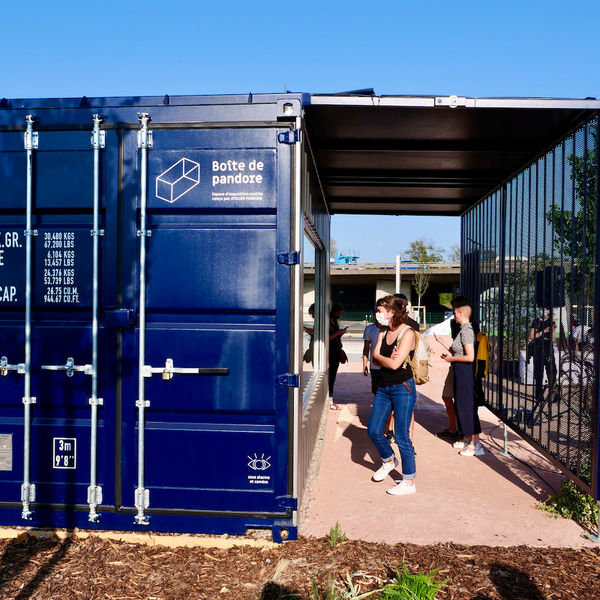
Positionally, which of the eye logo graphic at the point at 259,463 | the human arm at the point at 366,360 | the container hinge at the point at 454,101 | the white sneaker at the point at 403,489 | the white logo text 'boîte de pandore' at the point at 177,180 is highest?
the container hinge at the point at 454,101

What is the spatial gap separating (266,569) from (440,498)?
6.72 feet

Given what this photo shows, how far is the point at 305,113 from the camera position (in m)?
4.59

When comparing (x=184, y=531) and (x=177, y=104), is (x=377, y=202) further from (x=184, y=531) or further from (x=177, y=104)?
(x=184, y=531)

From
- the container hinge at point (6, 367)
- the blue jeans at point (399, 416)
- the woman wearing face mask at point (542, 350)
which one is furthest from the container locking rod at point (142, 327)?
the woman wearing face mask at point (542, 350)

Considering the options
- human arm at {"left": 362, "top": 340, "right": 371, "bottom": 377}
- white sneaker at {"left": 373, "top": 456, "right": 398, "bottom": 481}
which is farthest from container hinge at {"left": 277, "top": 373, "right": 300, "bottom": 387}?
human arm at {"left": 362, "top": 340, "right": 371, "bottom": 377}

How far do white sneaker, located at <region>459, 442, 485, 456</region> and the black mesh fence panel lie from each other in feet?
1.71

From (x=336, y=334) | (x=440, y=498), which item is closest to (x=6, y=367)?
(x=440, y=498)

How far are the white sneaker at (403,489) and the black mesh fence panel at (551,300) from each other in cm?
127

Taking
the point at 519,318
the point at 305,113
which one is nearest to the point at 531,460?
the point at 519,318

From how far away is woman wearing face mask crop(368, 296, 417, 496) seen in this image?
5062 mm

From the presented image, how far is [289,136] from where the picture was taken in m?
4.12

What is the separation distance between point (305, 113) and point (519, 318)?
3659 millimetres

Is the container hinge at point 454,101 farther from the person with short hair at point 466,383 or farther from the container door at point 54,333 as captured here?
the person with short hair at point 466,383

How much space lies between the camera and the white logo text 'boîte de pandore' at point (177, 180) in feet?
13.8
